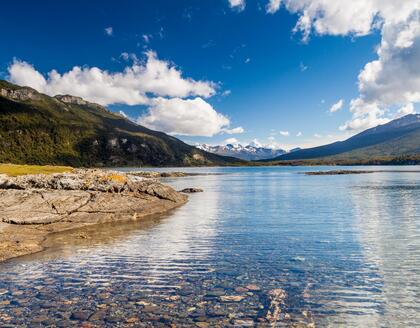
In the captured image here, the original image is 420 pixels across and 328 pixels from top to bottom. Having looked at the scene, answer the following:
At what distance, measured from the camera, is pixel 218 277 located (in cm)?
1973

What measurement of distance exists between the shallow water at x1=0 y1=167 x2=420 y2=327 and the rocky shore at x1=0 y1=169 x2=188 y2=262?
118 inches

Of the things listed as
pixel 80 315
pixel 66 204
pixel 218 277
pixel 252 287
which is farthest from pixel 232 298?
pixel 66 204

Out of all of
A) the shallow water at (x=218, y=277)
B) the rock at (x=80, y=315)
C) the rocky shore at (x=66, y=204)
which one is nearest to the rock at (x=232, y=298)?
the shallow water at (x=218, y=277)

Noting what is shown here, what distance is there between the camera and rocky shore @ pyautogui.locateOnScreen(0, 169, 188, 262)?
32500 millimetres

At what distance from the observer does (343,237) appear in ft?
102

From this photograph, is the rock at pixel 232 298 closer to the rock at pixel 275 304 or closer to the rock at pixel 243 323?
the rock at pixel 275 304

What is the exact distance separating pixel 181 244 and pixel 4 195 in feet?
81.8

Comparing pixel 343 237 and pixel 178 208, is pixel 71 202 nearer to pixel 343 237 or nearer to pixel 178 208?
pixel 178 208

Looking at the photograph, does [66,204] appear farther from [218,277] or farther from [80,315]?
[80,315]

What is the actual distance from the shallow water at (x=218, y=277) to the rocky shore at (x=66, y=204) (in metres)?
2.99

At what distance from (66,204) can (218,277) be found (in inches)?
1095

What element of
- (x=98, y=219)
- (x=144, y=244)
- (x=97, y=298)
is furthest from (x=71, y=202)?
(x=97, y=298)

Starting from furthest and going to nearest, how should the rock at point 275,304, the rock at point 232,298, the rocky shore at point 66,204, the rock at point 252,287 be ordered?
the rocky shore at point 66,204 → the rock at point 252,287 → the rock at point 232,298 → the rock at point 275,304

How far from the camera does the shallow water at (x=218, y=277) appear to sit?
14.6 meters
